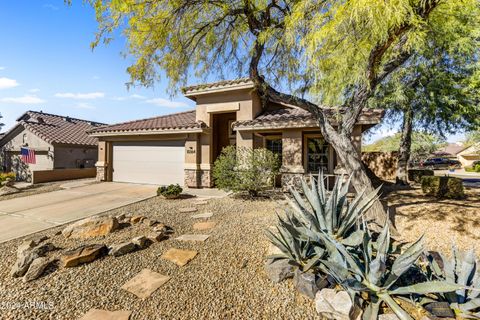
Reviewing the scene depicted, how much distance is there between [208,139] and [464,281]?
11.4m

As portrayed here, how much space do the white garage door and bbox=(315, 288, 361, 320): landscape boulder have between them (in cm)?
1096

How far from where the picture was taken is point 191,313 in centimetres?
270

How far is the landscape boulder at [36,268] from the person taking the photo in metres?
3.38

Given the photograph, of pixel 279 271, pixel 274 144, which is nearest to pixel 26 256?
pixel 279 271

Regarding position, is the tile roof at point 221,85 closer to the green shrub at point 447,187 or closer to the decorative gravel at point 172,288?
the green shrub at point 447,187

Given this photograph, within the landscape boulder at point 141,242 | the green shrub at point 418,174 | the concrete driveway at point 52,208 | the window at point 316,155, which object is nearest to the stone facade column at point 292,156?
the window at point 316,155

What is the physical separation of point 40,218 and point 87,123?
2184 cm

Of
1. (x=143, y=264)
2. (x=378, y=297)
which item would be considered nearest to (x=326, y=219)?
(x=378, y=297)

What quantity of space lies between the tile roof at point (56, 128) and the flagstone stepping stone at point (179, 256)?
59.3ft

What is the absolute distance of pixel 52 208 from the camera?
7746 mm

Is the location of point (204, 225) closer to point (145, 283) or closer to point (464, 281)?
point (145, 283)

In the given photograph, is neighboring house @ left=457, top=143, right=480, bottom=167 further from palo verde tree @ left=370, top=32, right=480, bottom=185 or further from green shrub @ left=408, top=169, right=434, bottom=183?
palo verde tree @ left=370, top=32, right=480, bottom=185

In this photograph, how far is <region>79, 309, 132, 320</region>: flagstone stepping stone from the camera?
2631 mm

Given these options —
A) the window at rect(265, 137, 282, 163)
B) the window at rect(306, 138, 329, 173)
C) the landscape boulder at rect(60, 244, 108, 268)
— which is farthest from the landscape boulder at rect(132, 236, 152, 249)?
the window at rect(265, 137, 282, 163)
